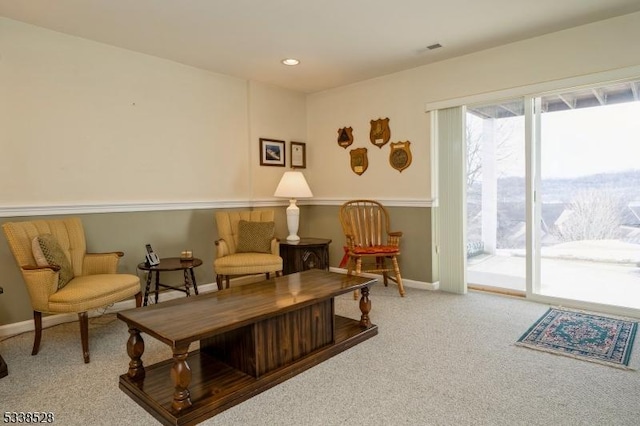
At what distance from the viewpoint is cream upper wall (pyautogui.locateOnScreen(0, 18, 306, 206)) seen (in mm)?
3055

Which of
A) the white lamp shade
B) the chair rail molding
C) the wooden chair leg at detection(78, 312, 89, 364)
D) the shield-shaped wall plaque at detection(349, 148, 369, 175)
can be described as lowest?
the wooden chair leg at detection(78, 312, 89, 364)

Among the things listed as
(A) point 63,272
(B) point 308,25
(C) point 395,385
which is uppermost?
(B) point 308,25

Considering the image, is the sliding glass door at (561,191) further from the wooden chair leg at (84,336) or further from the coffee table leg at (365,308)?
the wooden chair leg at (84,336)

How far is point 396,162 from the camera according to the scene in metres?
4.40

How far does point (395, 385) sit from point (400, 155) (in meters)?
2.75

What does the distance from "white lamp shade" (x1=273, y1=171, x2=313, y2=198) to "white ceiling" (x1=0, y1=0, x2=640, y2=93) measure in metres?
1.22

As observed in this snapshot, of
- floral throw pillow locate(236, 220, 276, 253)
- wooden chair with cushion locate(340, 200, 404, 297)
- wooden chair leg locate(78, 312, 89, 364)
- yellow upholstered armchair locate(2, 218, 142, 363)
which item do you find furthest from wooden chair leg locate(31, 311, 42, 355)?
wooden chair with cushion locate(340, 200, 404, 297)

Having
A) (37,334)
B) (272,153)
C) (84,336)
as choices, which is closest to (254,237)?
(272,153)

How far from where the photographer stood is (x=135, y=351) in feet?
7.02

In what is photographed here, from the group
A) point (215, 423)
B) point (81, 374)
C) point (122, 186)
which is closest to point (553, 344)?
point (215, 423)

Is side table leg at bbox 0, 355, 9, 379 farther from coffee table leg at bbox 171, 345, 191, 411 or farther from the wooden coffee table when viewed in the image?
coffee table leg at bbox 171, 345, 191, 411

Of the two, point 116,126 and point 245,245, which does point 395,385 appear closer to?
point 245,245

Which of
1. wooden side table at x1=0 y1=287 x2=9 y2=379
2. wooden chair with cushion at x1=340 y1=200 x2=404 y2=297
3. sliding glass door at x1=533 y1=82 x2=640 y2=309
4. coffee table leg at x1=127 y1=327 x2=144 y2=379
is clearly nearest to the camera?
coffee table leg at x1=127 y1=327 x2=144 y2=379

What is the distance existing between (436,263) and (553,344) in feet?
5.30
